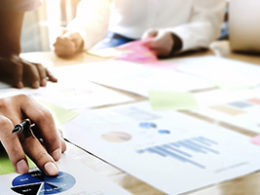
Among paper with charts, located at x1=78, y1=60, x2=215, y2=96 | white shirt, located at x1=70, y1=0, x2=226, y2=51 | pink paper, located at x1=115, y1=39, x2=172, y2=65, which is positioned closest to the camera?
paper with charts, located at x1=78, y1=60, x2=215, y2=96

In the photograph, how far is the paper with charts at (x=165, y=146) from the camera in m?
0.37

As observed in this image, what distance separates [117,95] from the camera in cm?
62

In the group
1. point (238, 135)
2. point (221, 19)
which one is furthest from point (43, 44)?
point (221, 19)

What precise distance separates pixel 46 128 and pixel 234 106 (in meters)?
0.33

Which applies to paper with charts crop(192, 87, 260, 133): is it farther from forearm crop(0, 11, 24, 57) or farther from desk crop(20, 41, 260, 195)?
forearm crop(0, 11, 24, 57)

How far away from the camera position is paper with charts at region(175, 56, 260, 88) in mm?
750

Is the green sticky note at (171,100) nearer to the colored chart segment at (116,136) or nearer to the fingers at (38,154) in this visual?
the colored chart segment at (116,136)

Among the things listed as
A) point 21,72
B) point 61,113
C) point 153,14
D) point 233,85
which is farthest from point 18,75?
point 153,14

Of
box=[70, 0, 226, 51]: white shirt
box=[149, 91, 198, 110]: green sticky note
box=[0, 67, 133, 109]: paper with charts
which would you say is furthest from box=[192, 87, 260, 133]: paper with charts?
box=[70, 0, 226, 51]: white shirt

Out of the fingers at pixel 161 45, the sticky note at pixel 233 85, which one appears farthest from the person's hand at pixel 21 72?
the fingers at pixel 161 45

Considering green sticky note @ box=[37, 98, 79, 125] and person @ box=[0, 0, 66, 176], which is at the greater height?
person @ box=[0, 0, 66, 176]

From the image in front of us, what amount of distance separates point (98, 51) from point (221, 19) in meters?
0.60

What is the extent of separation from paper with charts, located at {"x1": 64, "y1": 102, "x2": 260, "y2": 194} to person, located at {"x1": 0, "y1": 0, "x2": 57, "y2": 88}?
3.0 inches

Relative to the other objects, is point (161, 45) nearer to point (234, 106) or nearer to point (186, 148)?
point (234, 106)
